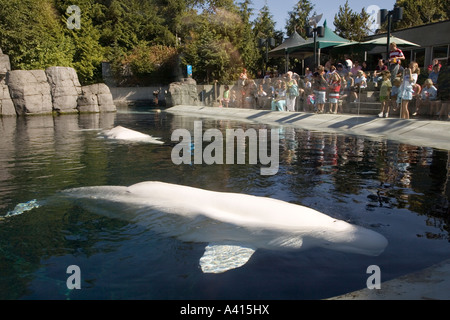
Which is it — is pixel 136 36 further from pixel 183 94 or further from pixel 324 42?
pixel 324 42

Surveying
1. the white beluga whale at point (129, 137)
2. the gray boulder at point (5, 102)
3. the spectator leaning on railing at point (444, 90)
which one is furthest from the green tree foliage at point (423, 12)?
the gray boulder at point (5, 102)

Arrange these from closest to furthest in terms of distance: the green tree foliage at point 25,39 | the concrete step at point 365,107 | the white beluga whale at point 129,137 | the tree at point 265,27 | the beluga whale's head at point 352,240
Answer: the beluga whale's head at point 352,240, the white beluga whale at point 129,137, the concrete step at point 365,107, the green tree foliage at point 25,39, the tree at point 265,27

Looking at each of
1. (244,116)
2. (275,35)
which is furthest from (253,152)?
(275,35)

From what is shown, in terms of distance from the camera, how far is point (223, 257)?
3.22m

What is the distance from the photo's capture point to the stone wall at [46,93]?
2028 cm

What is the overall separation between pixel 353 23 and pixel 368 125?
19.2 m

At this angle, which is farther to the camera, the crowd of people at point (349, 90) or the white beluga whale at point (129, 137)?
the crowd of people at point (349, 90)

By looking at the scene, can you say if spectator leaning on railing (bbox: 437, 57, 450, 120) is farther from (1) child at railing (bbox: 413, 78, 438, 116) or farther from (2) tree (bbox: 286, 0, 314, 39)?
(2) tree (bbox: 286, 0, 314, 39)

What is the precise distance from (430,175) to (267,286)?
438 centimetres

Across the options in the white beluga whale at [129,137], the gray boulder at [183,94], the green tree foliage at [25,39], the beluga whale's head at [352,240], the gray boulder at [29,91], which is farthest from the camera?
the green tree foliage at [25,39]

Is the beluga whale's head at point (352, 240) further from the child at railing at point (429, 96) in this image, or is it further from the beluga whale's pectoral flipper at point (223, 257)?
the child at railing at point (429, 96)

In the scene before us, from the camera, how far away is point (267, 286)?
2844mm

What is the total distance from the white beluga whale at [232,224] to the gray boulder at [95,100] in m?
20.2

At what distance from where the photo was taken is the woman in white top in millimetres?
10797
